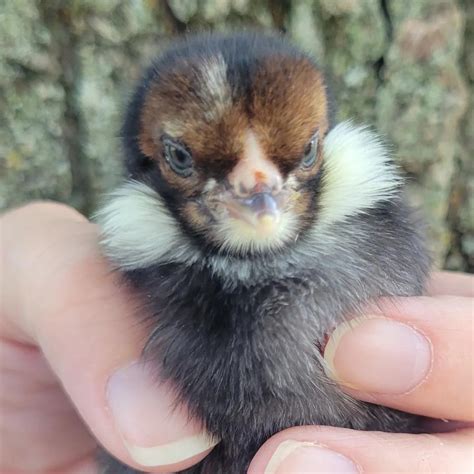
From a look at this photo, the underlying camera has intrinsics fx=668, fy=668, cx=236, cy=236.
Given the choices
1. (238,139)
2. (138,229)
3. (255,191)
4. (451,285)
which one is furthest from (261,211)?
(451,285)

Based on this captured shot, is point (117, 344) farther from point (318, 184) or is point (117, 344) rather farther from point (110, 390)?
point (318, 184)

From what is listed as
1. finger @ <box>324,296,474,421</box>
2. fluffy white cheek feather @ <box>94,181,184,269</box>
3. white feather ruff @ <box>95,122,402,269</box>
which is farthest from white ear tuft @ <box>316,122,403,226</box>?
fluffy white cheek feather @ <box>94,181,184,269</box>

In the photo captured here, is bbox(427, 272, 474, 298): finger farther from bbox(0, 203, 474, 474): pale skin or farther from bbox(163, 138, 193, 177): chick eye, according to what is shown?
bbox(163, 138, 193, 177): chick eye

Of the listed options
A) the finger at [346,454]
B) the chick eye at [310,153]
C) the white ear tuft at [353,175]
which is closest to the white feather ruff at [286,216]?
the white ear tuft at [353,175]

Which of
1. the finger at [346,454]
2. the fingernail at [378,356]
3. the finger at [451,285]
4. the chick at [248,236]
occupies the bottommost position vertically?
the finger at [346,454]

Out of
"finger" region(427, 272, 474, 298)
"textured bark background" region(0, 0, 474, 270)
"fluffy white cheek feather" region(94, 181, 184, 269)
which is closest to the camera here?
"fluffy white cheek feather" region(94, 181, 184, 269)

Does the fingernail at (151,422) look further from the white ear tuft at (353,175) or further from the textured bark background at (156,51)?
the textured bark background at (156,51)

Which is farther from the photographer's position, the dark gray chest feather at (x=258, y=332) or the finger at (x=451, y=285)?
the finger at (x=451, y=285)
